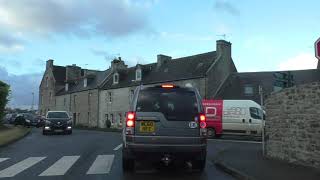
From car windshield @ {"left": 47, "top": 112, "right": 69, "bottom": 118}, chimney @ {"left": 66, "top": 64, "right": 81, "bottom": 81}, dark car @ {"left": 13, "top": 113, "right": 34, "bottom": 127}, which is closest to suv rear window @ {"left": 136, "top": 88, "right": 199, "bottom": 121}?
car windshield @ {"left": 47, "top": 112, "right": 69, "bottom": 118}

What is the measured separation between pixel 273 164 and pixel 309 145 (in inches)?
54.9

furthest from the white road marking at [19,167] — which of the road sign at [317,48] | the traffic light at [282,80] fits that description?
the road sign at [317,48]

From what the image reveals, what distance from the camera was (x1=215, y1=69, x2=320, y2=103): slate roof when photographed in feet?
173

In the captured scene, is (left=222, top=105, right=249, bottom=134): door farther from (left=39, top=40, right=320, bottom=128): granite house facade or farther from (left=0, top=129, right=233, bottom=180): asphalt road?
(left=0, top=129, right=233, bottom=180): asphalt road

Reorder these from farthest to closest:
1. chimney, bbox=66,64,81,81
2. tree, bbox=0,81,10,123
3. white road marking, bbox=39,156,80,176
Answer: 1. chimney, bbox=66,64,81,81
2. tree, bbox=0,81,10,123
3. white road marking, bbox=39,156,80,176

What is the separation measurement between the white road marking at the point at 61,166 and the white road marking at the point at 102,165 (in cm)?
67

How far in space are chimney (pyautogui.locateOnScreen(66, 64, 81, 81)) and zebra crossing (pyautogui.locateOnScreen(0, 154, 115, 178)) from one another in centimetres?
6965

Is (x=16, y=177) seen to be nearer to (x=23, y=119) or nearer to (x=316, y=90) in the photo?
(x=316, y=90)

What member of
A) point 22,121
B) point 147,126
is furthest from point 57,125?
point 147,126

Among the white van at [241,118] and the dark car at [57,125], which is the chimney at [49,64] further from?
the white van at [241,118]

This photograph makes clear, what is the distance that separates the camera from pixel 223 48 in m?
53.4

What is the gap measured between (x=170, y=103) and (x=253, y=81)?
4360cm

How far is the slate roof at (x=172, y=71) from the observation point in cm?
5334

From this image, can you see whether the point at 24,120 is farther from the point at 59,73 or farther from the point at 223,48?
the point at 59,73
